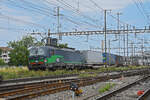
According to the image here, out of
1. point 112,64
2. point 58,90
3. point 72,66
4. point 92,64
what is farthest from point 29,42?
point 58,90

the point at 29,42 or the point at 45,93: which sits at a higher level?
the point at 29,42

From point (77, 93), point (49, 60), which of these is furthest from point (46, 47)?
point (77, 93)

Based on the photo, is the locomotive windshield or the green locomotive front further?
the locomotive windshield

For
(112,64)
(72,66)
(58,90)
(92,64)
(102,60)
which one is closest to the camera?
(58,90)

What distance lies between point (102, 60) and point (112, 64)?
552 centimetres

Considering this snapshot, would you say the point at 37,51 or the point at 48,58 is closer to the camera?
the point at 48,58

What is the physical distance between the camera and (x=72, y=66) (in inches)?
1270

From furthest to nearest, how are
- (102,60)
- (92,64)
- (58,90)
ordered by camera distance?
(102,60) < (92,64) < (58,90)

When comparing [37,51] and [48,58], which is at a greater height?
[37,51]

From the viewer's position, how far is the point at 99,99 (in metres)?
9.59

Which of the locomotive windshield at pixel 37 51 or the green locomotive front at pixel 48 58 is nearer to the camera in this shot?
the green locomotive front at pixel 48 58

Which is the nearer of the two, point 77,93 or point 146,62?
point 77,93

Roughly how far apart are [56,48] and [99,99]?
19.3m

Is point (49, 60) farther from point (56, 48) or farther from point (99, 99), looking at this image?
point (99, 99)
